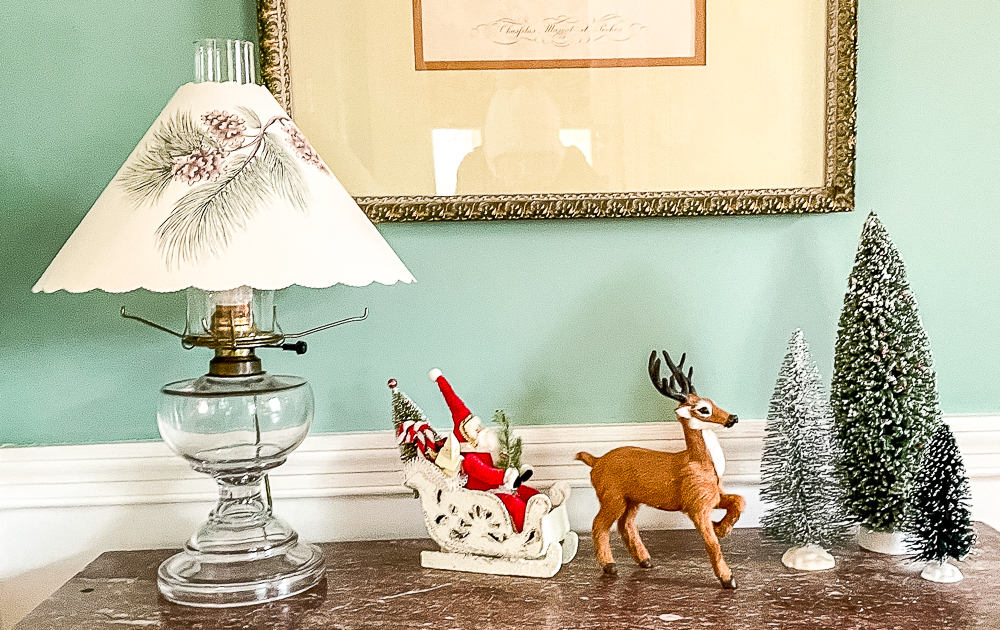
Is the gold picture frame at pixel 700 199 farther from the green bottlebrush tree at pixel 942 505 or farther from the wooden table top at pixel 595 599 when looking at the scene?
the wooden table top at pixel 595 599

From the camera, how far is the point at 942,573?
989mm

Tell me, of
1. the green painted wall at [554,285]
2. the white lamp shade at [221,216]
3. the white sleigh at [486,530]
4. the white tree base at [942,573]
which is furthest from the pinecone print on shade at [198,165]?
the white tree base at [942,573]

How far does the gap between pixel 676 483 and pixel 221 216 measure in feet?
1.94

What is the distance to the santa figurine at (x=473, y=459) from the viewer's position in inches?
40.6

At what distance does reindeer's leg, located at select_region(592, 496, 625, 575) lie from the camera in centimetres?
102

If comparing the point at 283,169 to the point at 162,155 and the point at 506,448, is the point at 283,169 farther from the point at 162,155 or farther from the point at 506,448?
the point at 506,448

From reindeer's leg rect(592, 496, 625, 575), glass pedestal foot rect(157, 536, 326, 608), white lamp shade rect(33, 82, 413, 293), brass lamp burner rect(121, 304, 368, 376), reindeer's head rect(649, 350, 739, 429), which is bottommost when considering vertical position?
glass pedestal foot rect(157, 536, 326, 608)

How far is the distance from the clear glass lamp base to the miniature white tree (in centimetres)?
58

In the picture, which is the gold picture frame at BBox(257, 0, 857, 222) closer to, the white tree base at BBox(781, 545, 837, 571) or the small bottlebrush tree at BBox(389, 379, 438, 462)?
the small bottlebrush tree at BBox(389, 379, 438, 462)

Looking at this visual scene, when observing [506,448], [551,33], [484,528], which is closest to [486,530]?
[484,528]

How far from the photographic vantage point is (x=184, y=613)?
3.12 ft

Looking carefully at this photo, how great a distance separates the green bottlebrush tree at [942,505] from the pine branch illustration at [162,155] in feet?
2.97

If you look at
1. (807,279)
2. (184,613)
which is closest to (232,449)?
(184,613)

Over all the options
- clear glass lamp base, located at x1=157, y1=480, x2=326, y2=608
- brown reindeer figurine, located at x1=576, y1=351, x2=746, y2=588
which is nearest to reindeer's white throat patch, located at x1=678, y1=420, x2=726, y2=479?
brown reindeer figurine, located at x1=576, y1=351, x2=746, y2=588
